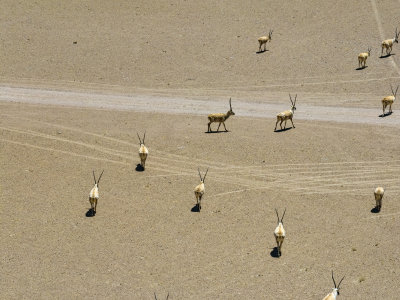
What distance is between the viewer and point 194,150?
126 ft

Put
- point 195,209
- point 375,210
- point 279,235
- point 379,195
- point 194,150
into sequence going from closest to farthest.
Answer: point 279,235 → point 379,195 → point 195,209 → point 375,210 → point 194,150

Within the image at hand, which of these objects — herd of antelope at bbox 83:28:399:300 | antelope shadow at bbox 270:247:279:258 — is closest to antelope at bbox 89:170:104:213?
herd of antelope at bbox 83:28:399:300

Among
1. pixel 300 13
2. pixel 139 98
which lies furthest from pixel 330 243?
pixel 300 13

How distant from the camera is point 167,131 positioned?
40781 millimetres

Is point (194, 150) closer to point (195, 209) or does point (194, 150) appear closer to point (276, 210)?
point (195, 209)

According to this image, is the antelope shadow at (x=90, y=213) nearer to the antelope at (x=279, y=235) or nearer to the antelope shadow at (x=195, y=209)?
the antelope shadow at (x=195, y=209)

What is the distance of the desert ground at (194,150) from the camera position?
27.5m

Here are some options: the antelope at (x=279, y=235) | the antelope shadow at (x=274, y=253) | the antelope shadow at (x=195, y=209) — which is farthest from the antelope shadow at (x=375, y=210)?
the antelope shadow at (x=195, y=209)

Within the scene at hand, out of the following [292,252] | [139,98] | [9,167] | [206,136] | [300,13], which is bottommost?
[292,252]

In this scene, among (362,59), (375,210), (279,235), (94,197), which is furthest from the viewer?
(362,59)

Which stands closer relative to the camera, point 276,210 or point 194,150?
point 276,210

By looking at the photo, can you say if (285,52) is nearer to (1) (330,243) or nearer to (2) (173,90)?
(2) (173,90)

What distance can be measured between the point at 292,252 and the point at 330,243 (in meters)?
1.75

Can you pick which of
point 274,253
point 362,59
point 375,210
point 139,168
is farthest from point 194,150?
point 362,59
